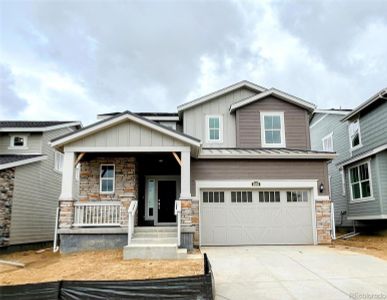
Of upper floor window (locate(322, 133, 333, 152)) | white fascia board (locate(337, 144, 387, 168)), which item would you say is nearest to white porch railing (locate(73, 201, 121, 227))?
white fascia board (locate(337, 144, 387, 168))

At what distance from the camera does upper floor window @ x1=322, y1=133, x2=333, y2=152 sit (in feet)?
65.4

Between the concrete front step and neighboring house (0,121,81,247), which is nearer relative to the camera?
the concrete front step

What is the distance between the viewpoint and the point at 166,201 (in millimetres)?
14117

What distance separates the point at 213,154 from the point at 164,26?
288 inches

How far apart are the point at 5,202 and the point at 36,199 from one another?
2189mm

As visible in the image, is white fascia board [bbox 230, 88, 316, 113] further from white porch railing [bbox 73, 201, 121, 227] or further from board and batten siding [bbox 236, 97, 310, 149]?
white porch railing [bbox 73, 201, 121, 227]

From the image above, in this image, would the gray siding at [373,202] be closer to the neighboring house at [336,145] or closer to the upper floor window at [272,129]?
the neighboring house at [336,145]

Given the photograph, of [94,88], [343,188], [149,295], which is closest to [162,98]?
[94,88]

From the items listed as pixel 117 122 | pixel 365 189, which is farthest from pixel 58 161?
pixel 365 189

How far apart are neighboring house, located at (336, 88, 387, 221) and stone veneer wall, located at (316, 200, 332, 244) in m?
2.86

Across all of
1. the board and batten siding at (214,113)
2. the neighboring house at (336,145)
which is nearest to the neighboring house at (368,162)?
the neighboring house at (336,145)

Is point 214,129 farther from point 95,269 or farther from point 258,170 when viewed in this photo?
point 95,269

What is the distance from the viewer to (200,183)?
12617 millimetres

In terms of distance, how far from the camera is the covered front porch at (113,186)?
10781mm
